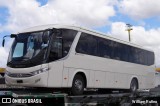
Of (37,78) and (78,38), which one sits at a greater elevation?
(78,38)

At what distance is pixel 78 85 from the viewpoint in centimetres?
1331

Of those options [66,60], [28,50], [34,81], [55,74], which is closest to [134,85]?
[66,60]

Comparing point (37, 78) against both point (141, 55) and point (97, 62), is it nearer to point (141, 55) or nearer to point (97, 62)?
point (97, 62)

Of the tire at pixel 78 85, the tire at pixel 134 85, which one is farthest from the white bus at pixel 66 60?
the tire at pixel 134 85

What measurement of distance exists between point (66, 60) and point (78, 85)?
129 centimetres

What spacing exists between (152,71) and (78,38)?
972cm

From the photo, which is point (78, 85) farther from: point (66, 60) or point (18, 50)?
point (18, 50)

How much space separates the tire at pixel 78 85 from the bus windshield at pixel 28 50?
2169mm

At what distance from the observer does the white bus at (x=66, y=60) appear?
37.4ft

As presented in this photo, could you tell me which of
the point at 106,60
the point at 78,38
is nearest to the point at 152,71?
the point at 106,60

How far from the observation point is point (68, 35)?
42.9 ft

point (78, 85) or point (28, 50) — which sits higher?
point (28, 50)

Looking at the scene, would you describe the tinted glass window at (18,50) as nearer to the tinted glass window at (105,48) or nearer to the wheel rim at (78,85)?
the wheel rim at (78,85)

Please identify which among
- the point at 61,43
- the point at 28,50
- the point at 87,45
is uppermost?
the point at 87,45
